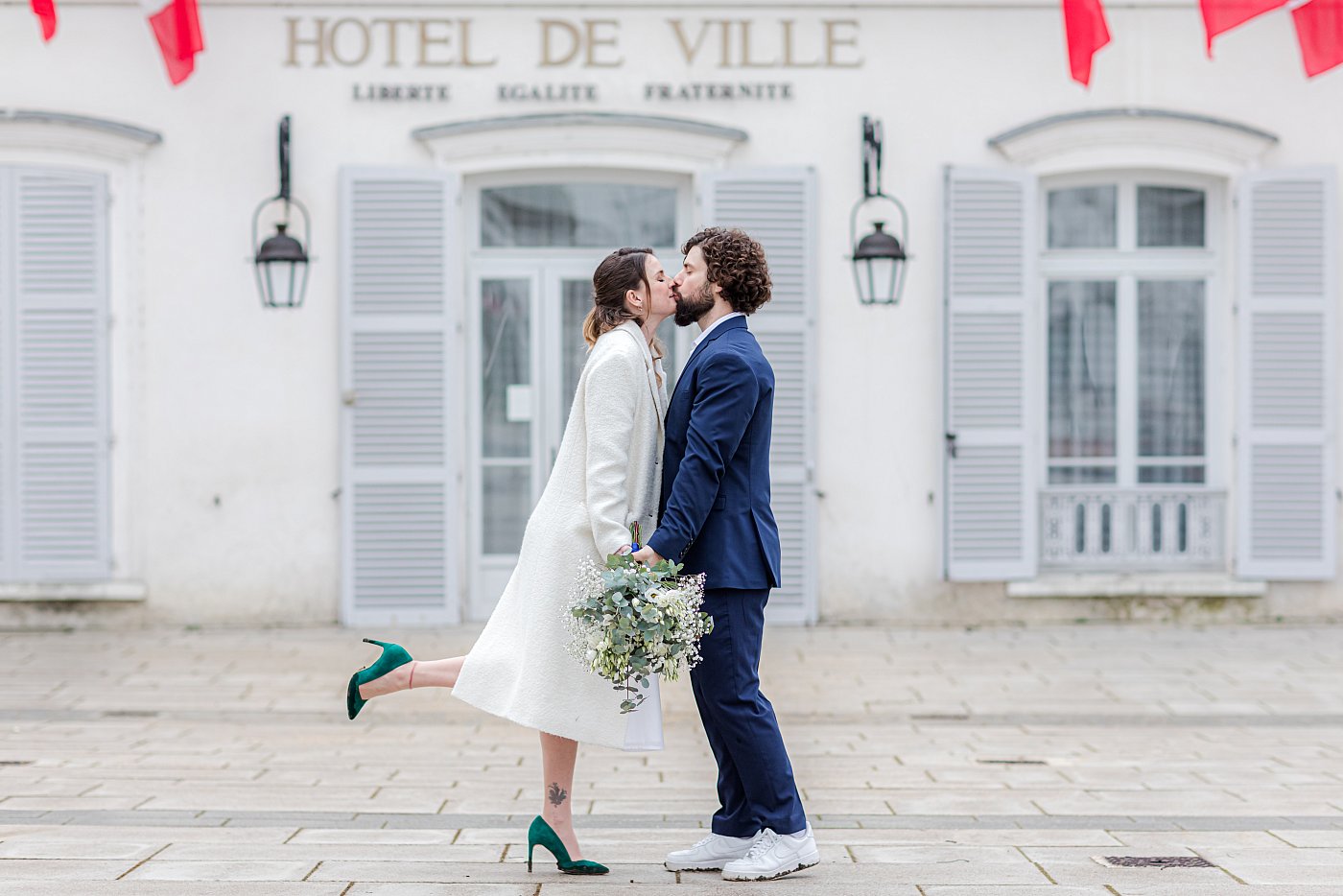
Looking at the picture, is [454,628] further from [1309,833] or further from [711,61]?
[1309,833]

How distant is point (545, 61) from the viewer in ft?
31.7

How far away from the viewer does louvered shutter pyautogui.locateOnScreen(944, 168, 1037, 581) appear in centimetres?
962

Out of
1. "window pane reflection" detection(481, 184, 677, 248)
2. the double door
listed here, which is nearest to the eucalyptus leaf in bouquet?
the double door

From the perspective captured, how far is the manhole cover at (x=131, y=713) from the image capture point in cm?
702

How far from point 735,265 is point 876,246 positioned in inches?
208

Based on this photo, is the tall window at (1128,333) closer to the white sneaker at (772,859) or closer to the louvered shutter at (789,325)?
the louvered shutter at (789,325)

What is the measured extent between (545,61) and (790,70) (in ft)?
4.95

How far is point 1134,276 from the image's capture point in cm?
997

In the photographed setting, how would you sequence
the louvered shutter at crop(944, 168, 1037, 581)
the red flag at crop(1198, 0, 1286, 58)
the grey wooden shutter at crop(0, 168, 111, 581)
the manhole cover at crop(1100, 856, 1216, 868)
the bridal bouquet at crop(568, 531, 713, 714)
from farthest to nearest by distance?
the louvered shutter at crop(944, 168, 1037, 581), the grey wooden shutter at crop(0, 168, 111, 581), the red flag at crop(1198, 0, 1286, 58), the manhole cover at crop(1100, 856, 1216, 868), the bridal bouquet at crop(568, 531, 713, 714)

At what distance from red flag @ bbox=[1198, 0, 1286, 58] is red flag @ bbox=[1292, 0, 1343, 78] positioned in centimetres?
75

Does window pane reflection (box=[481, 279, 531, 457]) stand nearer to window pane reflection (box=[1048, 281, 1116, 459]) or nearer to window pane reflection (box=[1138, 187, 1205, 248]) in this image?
window pane reflection (box=[1048, 281, 1116, 459])

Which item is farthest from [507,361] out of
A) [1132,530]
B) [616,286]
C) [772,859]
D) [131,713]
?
[772,859]

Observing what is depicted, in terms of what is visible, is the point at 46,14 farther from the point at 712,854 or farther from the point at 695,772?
the point at 712,854

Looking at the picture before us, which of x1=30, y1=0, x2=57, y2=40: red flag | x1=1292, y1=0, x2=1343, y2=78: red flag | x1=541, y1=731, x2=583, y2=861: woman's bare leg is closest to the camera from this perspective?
x1=541, y1=731, x2=583, y2=861: woman's bare leg
